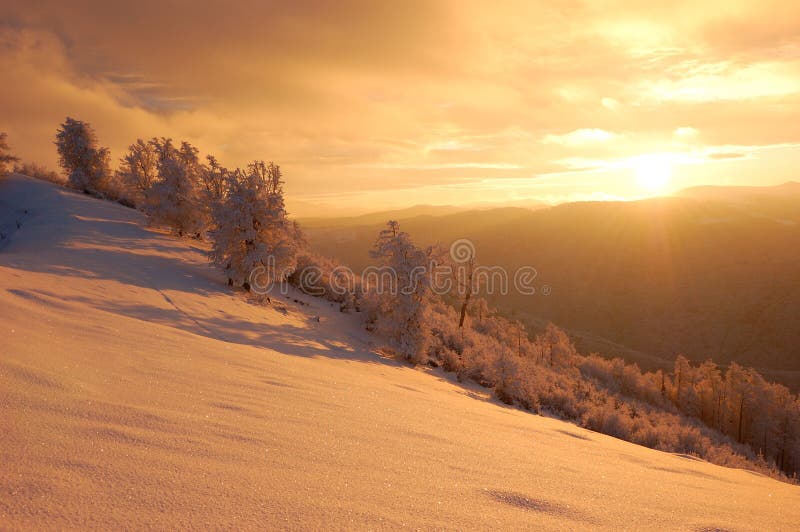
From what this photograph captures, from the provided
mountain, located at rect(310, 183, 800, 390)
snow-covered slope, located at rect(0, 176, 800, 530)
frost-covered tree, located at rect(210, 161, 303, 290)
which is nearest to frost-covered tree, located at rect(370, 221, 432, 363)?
frost-covered tree, located at rect(210, 161, 303, 290)

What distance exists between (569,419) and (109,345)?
12.4 metres

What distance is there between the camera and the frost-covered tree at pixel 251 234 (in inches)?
660

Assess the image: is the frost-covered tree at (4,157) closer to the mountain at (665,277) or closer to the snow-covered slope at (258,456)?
the snow-covered slope at (258,456)

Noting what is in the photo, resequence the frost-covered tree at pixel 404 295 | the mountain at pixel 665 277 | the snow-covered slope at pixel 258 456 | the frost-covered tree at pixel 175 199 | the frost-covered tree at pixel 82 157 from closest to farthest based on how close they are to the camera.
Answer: the snow-covered slope at pixel 258 456
the frost-covered tree at pixel 404 295
the frost-covered tree at pixel 175 199
the frost-covered tree at pixel 82 157
the mountain at pixel 665 277

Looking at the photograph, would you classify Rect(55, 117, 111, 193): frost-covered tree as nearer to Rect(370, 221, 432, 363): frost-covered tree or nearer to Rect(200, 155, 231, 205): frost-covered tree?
Rect(200, 155, 231, 205): frost-covered tree

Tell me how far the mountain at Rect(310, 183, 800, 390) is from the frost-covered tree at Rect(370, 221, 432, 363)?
110 feet

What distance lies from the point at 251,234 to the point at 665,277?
75087 mm

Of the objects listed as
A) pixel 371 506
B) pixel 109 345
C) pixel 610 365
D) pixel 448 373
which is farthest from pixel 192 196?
pixel 610 365

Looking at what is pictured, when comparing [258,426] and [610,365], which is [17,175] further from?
[610,365]

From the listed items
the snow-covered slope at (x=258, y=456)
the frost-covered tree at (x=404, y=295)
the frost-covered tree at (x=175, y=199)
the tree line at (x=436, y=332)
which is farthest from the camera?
the frost-covered tree at (x=175, y=199)

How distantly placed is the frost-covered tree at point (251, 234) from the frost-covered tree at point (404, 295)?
13.2 feet

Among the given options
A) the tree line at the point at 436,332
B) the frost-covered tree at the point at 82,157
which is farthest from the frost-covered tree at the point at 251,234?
the frost-covered tree at the point at 82,157

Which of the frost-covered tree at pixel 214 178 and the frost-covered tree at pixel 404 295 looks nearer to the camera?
the frost-covered tree at pixel 404 295

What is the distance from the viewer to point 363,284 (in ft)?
76.5
